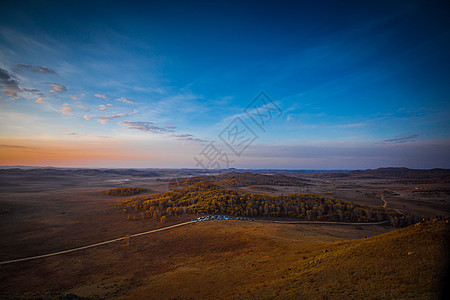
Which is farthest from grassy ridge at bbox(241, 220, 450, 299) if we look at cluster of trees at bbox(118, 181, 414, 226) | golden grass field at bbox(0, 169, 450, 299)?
cluster of trees at bbox(118, 181, 414, 226)

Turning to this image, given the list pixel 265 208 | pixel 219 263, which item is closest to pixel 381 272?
pixel 219 263

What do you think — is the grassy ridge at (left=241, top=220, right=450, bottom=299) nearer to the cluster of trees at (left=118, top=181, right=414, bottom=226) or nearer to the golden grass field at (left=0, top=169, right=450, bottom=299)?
the golden grass field at (left=0, top=169, right=450, bottom=299)

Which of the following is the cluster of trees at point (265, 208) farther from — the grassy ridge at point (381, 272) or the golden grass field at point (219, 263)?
the grassy ridge at point (381, 272)

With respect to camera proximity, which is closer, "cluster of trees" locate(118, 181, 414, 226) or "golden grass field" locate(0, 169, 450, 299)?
"golden grass field" locate(0, 169, 450, 299)

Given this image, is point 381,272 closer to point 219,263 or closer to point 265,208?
point 219,263

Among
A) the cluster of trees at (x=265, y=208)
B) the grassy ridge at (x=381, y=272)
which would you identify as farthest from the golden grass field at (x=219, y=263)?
the cluster of trees at (x=265, y=208)

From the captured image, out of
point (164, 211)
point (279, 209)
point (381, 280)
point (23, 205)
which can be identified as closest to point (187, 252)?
point (381, 280)

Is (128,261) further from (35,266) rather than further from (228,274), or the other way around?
(228,274)

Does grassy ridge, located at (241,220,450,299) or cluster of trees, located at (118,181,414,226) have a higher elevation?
grassy ridge, located at (241,220,450,299)
